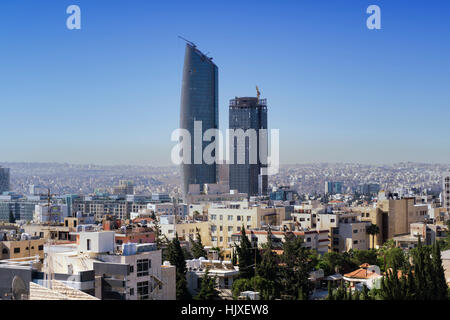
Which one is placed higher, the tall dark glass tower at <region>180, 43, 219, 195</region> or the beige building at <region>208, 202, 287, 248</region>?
the tall dark glass tower at <region>180, 43, 219, 195</region>

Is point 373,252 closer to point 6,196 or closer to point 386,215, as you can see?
point 386,215

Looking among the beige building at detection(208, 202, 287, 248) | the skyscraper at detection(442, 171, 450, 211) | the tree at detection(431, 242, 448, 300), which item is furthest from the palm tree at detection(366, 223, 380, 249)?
the skyscraper at detection(442, 171, 450, 211)

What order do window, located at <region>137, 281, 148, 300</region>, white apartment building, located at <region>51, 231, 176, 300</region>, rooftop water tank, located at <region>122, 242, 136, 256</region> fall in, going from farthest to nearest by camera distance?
rooftop water tank, located at <region>122, 242, 136, 256</region>, window, located at <region>137, 281, 148, 300</region>, white apartment building, located at <region>51, 231, 176, 300</region>

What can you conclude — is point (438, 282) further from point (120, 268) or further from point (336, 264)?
point (336, 264)

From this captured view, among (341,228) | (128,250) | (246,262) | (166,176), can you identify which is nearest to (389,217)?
(341,228)

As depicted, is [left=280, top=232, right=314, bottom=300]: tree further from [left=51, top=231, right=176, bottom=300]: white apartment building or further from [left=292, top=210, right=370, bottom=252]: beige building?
[left=292, top=210, right=370, bottom=252]: beige building

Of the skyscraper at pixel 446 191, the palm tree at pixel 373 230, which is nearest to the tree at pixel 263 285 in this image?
the palm tree at pixel 373 230

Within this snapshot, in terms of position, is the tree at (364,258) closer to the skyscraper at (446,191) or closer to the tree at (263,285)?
the tree at (263,285)
